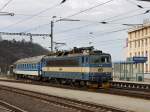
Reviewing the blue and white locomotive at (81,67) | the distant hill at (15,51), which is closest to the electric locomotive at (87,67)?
the blue and white locomotive at (81,67)

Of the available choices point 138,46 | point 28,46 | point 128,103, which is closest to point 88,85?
point 128,103

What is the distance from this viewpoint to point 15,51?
123 meters

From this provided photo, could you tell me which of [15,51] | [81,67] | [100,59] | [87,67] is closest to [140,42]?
[15,51]

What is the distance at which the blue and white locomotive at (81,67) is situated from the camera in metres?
37.2

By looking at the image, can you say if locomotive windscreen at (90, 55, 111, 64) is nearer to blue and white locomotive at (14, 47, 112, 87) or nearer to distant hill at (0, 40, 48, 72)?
blue and white locomotive at (14, 47, 112, 87)

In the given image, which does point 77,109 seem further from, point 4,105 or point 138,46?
point 138,46

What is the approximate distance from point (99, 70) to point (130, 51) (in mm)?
96374

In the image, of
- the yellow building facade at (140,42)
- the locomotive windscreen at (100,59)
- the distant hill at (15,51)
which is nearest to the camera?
the locomotive windscreen at (100,59)

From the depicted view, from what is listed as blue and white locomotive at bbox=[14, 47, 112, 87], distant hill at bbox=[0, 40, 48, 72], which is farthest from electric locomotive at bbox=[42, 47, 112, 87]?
distant hill at bbox=[0, 40, 48, 72]

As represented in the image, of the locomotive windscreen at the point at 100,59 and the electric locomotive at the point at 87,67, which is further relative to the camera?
the locomotive windscreen at the point at 100,59

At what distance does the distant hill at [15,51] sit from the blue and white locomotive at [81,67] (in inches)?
Answer: 2515

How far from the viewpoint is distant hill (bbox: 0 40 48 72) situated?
11688cm

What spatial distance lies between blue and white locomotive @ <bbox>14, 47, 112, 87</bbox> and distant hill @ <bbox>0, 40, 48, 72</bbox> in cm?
6387

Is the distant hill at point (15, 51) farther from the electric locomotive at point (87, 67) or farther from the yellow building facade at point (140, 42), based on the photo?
the electric locomotive at point (87, 67)
